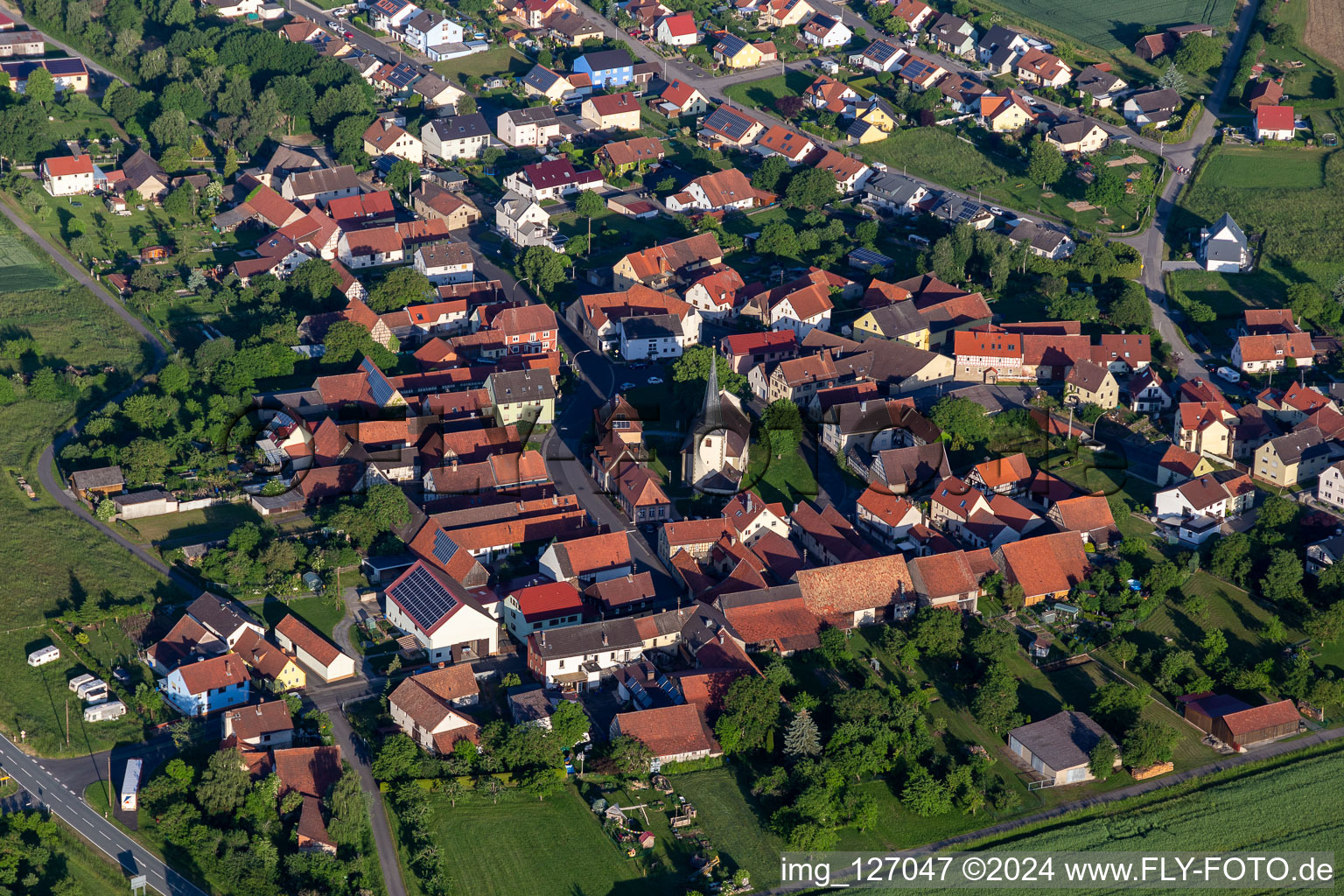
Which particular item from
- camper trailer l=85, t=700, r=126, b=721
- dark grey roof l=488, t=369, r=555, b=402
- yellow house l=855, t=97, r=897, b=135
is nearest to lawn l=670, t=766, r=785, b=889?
camper trailer l=85, t=700, r=126, b=721

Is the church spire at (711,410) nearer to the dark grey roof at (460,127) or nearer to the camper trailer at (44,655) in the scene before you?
the camper trailer at (44,655)

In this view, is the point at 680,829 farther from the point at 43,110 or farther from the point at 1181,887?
the point at 43,110

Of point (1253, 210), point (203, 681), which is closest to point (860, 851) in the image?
point (203, 681)

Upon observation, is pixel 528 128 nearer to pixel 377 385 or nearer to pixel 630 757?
pixel 377 385

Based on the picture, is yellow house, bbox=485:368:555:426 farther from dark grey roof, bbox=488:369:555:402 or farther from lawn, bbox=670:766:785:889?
lawn, bbox=670:766:785:889

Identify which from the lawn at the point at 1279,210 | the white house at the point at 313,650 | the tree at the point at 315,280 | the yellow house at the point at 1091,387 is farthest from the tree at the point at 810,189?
the white house at the point at 313,650

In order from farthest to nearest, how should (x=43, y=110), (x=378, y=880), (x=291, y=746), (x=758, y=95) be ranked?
(x=758, y=95) < (x=43, y=110) < (x=291, y=746) < (x=378, y=880)
